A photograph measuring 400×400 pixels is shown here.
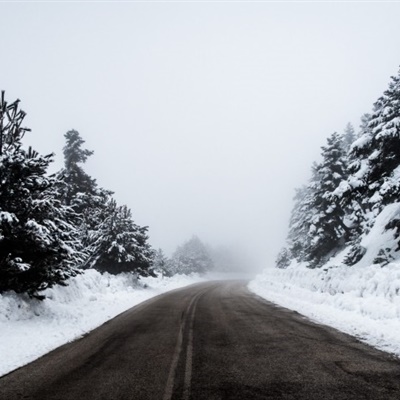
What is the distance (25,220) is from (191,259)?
Answer: 233 feet

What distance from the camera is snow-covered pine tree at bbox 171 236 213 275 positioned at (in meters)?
75.4

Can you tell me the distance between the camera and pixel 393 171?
15.8 metres

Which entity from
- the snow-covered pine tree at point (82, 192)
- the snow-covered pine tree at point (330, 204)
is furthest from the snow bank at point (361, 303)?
the snow-covered pine tree at point (82, 192)

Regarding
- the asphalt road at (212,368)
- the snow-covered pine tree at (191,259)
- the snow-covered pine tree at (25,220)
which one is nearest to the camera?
the asphalt road at (212,368)

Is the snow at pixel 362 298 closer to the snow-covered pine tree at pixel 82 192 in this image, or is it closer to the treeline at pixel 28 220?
the treeline at pixel 28 220

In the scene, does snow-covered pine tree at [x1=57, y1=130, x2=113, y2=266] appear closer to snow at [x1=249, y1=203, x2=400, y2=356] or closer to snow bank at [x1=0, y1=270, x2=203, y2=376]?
snow bank at [x1=0, y1=270, x2=203, y2=376]

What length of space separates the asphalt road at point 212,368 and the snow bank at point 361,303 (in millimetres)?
799

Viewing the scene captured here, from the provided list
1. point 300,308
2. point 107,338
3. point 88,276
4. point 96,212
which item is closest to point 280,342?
point 107,338

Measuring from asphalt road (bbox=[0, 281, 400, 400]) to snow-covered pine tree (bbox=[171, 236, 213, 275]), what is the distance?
214ft

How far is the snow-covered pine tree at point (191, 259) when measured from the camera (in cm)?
7539

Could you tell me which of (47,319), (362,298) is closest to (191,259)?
(362,298)

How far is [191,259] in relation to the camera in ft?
265

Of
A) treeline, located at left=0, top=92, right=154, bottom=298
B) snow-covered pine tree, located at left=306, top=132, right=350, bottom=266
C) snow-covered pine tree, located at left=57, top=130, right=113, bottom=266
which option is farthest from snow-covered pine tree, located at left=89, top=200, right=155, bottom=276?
snow-covered pine tree, located at left=306, top=132, right=350, bottom=266

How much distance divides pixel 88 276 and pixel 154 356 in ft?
43.2
